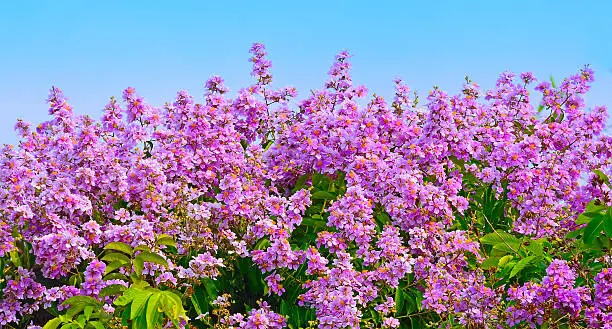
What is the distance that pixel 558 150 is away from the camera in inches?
271

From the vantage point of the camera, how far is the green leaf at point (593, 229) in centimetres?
415

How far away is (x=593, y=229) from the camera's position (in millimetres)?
4164

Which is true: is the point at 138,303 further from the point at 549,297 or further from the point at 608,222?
the point at 608,222

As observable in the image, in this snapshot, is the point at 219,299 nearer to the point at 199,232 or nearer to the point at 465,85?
the point at 199,232

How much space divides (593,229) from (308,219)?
6.46 ft

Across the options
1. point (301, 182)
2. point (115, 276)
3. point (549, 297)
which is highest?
point (301, 182)

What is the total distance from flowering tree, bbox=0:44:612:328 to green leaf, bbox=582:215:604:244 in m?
0.02

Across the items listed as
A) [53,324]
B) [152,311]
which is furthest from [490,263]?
[53,324]

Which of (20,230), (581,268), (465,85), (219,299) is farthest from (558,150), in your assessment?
(20,230)

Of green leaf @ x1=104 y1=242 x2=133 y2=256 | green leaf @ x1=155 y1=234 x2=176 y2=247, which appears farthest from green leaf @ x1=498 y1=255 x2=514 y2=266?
green leaf @ x1=104 y1=242 x2=133 y2=256

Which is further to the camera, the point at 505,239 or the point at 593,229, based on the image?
the point at 505,239

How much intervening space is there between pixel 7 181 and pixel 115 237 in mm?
1319

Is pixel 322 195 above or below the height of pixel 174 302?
above

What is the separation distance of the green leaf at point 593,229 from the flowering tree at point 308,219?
16mm
